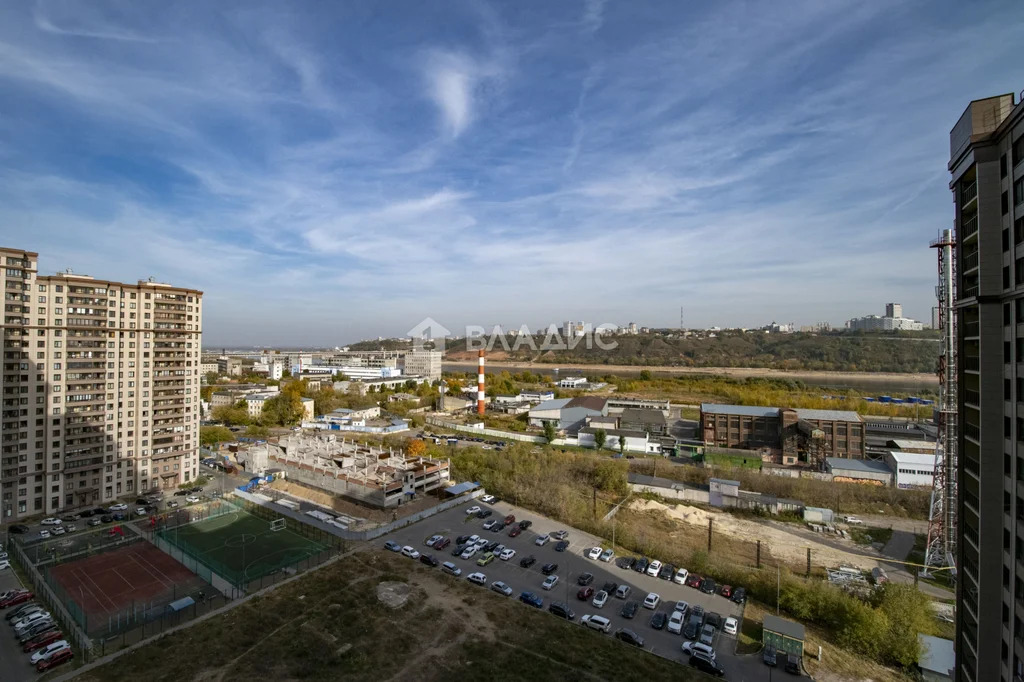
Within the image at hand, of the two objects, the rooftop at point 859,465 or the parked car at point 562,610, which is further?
the rooftop at point 859,465

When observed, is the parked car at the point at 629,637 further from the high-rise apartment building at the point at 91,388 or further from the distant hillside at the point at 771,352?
the distant hillside at the point at 771,352

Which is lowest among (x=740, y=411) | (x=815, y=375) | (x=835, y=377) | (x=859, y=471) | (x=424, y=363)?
(x=859, y=471)

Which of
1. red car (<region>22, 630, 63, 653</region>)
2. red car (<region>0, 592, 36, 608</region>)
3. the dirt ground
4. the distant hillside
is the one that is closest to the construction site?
the dirt ground

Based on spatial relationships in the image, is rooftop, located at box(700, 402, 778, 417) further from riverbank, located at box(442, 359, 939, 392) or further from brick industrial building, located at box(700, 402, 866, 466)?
riverbank, located at box(442, 359, 939, 392)

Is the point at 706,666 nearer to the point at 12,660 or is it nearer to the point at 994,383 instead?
the point at 994,383

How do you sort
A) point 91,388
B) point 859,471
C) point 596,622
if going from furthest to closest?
1. point 859,471
2. point 91,388
3. point 596,622

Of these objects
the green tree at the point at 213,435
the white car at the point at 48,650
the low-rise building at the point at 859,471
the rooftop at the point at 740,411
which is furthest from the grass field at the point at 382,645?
the rooftop at the point at 740,411

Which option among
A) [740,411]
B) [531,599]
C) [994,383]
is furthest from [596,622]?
[740,411]
